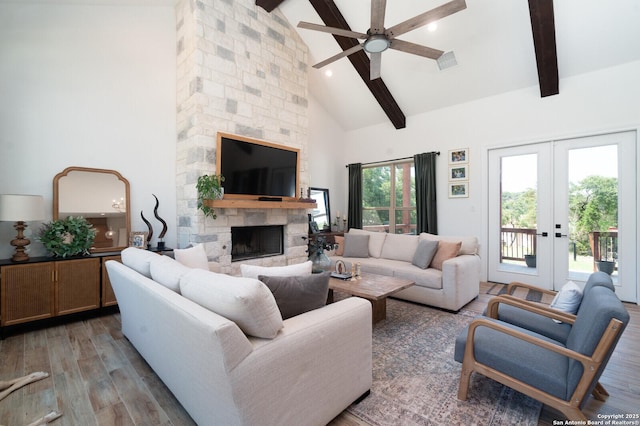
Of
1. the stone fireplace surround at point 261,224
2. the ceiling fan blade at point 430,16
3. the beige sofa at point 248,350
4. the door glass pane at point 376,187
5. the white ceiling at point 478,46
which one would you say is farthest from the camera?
the door glass pane at point 376,187

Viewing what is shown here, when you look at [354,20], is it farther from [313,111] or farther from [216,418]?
[216,418]

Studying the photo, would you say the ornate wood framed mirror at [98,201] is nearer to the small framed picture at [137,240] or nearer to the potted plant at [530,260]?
the small framed picture at [137,240]

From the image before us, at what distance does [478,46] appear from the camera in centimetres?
420

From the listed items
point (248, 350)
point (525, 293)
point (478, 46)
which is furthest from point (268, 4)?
point (525, 293)

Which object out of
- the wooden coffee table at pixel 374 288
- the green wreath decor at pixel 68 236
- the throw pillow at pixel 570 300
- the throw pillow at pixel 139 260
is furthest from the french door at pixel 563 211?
the green wreath decor at pixel 68 236

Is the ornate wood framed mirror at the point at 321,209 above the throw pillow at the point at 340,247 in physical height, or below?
above

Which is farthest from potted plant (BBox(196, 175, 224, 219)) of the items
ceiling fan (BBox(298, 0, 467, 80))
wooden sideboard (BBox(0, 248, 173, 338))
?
ceiling fan (BBox(298, 0, 467, 80))

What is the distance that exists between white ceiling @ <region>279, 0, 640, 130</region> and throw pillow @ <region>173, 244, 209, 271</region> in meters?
4.09

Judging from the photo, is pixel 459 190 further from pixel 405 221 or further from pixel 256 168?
pixel 256 168

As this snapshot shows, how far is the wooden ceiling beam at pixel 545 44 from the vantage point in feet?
11.3

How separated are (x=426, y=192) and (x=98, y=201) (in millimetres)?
5158

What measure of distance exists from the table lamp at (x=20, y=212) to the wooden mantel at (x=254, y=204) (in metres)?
1.66

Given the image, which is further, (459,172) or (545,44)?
(459,172)

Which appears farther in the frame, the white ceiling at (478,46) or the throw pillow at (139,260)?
the white ceiling at (478,46)
